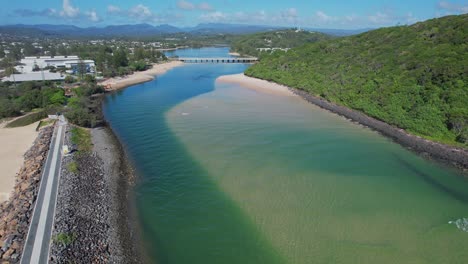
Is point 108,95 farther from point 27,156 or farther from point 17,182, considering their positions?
point 17,182

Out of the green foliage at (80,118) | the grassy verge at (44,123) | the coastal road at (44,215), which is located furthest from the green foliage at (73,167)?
the grassy verge at (44,123)

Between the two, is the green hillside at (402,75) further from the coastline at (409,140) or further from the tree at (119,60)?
the tree at (119,60)

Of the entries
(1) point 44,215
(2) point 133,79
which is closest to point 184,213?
(1) point 44,215

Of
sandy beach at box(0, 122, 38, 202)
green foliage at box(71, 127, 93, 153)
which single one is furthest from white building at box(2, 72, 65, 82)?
green foliage at box(71, 127, 93, 153)

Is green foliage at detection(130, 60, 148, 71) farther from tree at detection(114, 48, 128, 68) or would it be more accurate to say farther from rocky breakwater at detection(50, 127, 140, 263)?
rocky breakwater at detection(50, 127, 140, 263)

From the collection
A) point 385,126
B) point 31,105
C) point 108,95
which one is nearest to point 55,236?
point 31,105
